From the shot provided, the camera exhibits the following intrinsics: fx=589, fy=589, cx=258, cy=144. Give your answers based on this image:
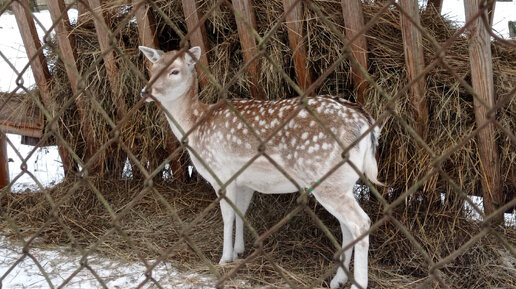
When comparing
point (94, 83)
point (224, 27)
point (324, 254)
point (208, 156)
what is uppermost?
point (224, 27)

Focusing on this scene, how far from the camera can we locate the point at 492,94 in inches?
133

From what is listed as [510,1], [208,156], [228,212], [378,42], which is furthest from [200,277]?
[510,1]

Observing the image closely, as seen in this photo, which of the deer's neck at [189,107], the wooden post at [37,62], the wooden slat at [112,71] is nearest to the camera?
the deer's neck at [189,107]

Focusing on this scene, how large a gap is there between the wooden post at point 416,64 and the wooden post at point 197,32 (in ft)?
4.22

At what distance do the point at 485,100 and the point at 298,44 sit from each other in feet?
3.85

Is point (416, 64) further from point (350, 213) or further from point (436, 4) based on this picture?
point (350, 213)

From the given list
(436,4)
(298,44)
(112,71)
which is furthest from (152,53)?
(436,4)

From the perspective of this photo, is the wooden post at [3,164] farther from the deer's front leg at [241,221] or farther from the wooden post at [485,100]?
the wooden post at [485,100]

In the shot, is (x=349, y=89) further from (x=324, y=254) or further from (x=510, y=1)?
(x=510, y=1)

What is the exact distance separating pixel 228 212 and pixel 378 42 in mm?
1472

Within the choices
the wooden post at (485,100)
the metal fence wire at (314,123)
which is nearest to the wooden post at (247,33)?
the metal fence wire at (314,123)

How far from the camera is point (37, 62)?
14.8 feet

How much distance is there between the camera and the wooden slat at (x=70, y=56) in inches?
165

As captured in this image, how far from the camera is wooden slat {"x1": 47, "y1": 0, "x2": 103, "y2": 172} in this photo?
4.18 m
